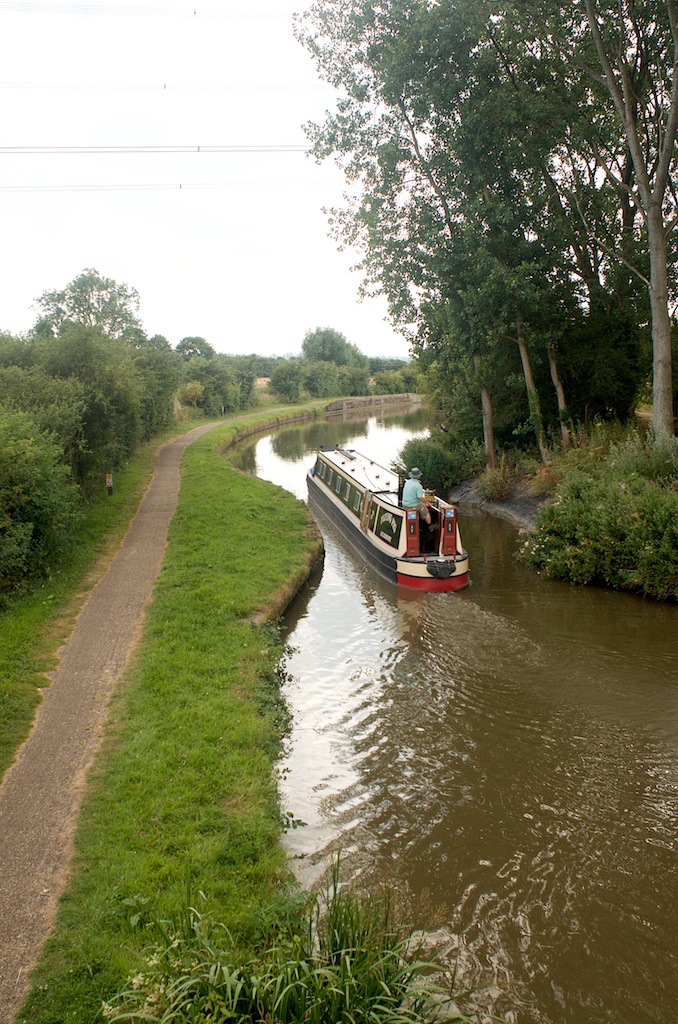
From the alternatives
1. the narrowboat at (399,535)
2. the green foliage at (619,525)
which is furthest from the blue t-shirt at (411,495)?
the green foliage at (619,525)

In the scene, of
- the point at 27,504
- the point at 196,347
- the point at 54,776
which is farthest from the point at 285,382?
the point at 54,776

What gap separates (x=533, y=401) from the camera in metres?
16.7

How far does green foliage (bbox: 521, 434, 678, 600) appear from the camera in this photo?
990cm

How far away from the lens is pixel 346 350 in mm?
75625

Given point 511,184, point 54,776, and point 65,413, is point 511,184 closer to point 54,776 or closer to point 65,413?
point 65,413

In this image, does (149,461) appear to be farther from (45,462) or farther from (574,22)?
(574,22)

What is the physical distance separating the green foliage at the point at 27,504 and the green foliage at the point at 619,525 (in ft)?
26.8

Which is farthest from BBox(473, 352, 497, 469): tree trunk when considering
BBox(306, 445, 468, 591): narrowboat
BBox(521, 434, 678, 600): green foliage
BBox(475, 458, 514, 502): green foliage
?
BBox(521, 434, 678, 600): green foliage

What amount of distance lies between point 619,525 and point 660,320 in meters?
4.35

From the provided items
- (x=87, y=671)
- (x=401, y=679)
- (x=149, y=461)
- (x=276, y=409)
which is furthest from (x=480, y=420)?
(x=276, y=409)

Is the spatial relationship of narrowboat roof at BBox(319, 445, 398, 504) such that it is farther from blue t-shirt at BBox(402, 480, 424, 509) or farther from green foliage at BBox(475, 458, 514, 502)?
green foliage at BBox(475, 458, 514, 502)

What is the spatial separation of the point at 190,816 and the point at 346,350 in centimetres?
7374

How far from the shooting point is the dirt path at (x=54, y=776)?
12.2 feet

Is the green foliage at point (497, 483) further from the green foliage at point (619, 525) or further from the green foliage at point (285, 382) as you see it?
the green foliage at point (285, 382)
